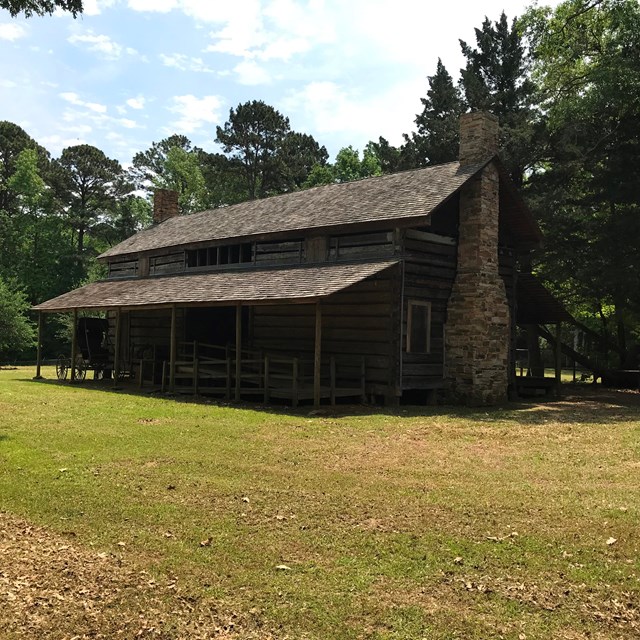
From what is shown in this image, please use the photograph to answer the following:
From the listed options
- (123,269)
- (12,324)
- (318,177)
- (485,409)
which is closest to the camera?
(485,409)

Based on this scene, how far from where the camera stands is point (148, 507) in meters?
6.75

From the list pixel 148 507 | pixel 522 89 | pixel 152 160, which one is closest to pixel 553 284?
pixel 522 89

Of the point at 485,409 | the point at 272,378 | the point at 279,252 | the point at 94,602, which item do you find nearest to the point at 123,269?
the point at 279,252

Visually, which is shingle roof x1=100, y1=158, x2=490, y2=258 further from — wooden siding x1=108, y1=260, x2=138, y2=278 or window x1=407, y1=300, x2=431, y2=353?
window x1=407, y1=300, x2=431, y2=353

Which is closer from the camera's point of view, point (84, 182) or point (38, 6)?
point (38, 6)

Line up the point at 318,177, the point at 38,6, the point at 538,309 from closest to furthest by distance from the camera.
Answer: the point at 38,6
the point at 538,309
the point at 318,177

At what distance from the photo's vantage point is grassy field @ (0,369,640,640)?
444 centimetres

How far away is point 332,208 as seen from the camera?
20125mm

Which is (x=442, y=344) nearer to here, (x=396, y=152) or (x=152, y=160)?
(x=396, y=152)

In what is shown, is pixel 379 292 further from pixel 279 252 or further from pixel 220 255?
pixel 220 255

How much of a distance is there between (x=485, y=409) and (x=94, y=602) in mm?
13924

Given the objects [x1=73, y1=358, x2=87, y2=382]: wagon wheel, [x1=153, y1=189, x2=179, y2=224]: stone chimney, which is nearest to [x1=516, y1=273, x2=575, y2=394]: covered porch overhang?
[x1=73, y1=358, x2=87, y2=382]: wagon wheel

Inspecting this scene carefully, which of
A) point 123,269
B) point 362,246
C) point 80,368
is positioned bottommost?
point 80,368

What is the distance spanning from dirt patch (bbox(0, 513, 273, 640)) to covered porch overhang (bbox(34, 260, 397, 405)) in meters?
9.81
